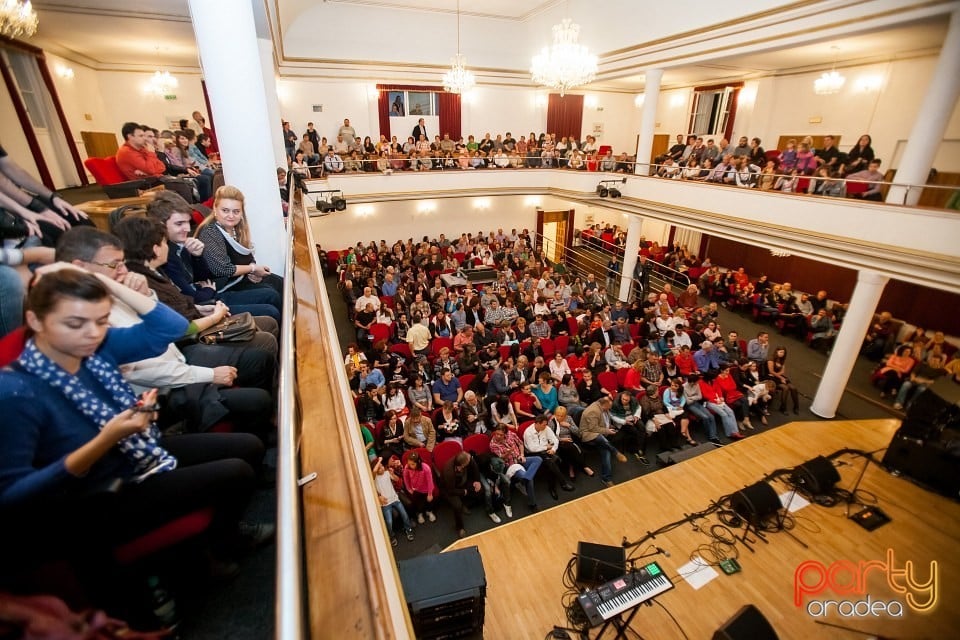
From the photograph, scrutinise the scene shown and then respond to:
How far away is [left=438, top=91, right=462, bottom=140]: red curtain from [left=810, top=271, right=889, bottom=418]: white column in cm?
1215

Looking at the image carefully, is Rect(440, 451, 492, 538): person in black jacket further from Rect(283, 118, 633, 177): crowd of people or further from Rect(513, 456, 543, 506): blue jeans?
Rect(283, 118, 633, 177): crowd of people

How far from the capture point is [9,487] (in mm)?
931

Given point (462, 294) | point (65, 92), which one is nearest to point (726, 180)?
point (462, 294)

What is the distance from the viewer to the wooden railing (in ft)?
2.59

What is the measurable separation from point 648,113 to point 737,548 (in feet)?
31.3

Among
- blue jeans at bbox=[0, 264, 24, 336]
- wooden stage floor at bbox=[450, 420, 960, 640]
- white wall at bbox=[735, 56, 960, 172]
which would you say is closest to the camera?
blue jeans at bbox=[0, 264, 24, 336]

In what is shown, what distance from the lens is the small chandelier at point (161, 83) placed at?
10.2 metres

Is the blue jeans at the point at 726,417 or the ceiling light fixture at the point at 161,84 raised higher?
the ceiling light fixture at the point at 161,84

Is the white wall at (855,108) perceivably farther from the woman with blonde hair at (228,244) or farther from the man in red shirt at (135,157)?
the man in red shirt at (135,157)

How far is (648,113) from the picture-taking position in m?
10.5

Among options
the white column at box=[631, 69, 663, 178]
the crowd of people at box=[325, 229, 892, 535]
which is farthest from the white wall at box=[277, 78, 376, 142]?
the white column at box=[631, 69, 663, 178]

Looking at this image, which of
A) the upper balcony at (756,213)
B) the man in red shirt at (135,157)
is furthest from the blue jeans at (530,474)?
the upper balcony at (756,213)

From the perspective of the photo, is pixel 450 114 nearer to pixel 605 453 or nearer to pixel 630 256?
pixel 630 256

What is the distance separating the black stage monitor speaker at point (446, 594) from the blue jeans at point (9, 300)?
3.32 metres
